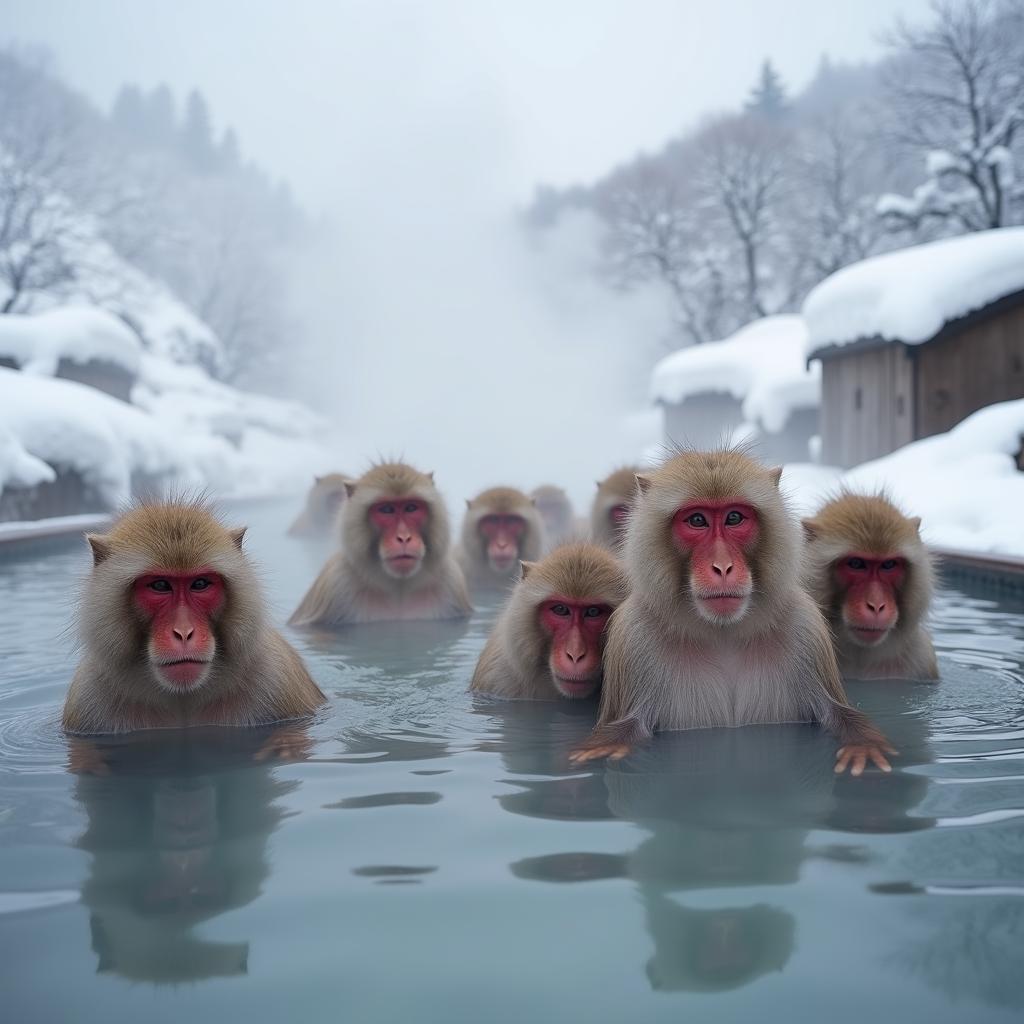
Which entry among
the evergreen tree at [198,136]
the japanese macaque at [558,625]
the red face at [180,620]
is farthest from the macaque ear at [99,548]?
Result: the evergreen tree at [198,136]

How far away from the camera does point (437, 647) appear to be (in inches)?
196

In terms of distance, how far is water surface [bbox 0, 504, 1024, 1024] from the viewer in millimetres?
1693

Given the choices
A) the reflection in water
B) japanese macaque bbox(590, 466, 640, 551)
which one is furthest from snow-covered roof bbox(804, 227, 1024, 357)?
the reflection in water

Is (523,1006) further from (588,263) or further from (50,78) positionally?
(50,78)

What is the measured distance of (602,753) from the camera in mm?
2852

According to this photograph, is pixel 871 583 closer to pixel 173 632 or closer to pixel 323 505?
pixel 173 632

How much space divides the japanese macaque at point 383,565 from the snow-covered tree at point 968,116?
1570cm

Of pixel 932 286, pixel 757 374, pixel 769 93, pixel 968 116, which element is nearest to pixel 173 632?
pixel 932 286

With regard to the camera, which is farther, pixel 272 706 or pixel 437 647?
pixel 437 647

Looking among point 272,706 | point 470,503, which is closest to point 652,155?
point 470,503

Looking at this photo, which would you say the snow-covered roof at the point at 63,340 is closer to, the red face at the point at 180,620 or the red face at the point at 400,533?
the red face at the point at 400,533

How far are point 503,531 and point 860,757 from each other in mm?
3808

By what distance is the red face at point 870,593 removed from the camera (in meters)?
3.46

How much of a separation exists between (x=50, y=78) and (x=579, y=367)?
38275mm
